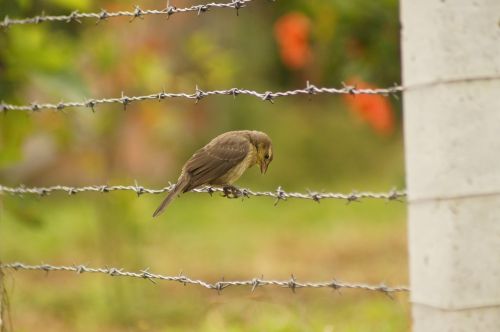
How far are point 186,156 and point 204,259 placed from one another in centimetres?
621

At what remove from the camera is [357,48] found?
984cm

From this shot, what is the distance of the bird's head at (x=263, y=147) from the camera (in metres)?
5.45

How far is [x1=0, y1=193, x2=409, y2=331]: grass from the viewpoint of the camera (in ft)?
26.7

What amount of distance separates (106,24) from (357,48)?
2989 millimetres

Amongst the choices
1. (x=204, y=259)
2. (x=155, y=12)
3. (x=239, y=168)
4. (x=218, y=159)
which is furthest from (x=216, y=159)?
(x=204, y=259)

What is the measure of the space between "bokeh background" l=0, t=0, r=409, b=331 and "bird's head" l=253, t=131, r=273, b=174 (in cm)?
74

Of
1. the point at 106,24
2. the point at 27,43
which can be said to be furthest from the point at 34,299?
the point at 27,43

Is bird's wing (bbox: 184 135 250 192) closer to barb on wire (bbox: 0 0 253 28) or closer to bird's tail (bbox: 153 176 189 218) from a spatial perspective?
bird's tail (bbox: 153 176 189 218)

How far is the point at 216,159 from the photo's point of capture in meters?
5.41

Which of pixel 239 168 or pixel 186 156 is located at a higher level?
pixel 186 156

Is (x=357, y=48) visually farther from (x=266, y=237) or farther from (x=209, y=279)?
(x=266, y=237)

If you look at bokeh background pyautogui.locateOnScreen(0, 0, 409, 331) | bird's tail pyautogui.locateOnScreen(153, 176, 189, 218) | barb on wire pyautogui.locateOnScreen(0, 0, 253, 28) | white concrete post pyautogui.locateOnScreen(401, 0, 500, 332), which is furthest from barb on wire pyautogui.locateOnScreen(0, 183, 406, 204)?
barb on wire pyautogui.locateOnScreen(0, 0, 253, 28)

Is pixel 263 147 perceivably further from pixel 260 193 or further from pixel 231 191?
pixel 260 193

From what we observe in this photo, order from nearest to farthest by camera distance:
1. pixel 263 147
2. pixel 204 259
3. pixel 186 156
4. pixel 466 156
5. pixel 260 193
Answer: pixel 466 156 < pixel 260 193 < pixel 263 147 < pixel 204 259 < pixel 186 156
